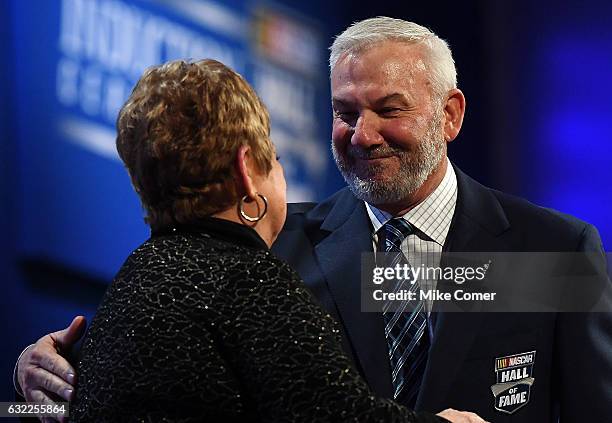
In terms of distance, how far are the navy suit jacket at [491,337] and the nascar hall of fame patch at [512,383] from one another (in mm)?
11

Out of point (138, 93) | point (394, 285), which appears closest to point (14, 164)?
point (394, 285)

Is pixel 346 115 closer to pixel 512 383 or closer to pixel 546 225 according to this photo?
pixel 546 225

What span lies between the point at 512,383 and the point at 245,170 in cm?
77

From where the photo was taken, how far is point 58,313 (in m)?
2.58

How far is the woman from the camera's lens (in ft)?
3.63

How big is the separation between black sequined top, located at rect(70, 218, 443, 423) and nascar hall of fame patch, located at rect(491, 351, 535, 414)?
57cm

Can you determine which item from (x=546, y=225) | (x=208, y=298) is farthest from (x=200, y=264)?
(x=546, y=225)

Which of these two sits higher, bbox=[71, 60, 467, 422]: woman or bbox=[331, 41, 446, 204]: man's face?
bbox=[331, 41, 446, 204]: man's face

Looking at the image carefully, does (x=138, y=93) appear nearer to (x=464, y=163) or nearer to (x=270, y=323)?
(x=270, y=323)

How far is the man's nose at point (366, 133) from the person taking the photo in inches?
72.1

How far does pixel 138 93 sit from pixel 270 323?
0.34 meters

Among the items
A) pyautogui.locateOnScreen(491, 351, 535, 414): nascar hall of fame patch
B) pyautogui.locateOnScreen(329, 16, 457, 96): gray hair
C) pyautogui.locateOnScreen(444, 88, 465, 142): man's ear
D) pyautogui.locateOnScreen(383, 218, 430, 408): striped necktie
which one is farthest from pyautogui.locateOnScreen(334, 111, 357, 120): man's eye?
pyautogui.locateOnScreen(491, 351, 535, 414): nascar hall of fame patch

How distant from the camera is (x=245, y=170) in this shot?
3.93 feet

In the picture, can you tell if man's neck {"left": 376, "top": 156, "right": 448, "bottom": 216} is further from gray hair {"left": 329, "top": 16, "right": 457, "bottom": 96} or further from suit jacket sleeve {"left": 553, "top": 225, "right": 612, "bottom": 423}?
suit jacket sleeve {"left": 553, "top": 225, "right": 612, "bottom": 423}
